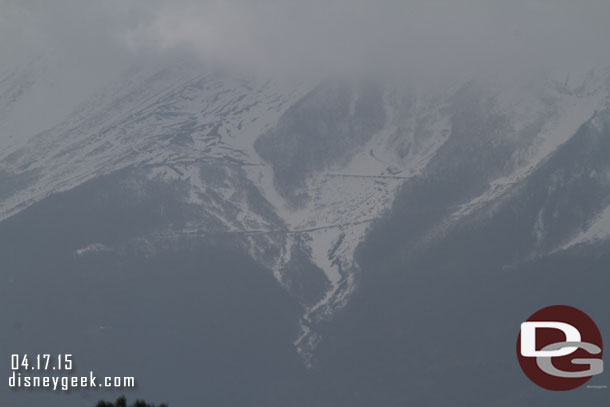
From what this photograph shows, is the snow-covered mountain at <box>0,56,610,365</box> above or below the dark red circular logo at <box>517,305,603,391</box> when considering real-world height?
above

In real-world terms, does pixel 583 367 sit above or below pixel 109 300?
below

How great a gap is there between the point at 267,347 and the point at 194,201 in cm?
2307

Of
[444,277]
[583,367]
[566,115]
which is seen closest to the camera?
[583,367]

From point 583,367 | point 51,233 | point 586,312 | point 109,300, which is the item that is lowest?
point 583,367

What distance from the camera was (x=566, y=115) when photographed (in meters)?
180

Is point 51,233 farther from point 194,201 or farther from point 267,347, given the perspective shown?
point 267,347

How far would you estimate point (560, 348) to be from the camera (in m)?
124

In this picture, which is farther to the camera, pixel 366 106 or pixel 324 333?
pixel 366 106

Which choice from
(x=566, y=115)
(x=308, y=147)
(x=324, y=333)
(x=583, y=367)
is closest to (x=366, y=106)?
(x=308, y=147)

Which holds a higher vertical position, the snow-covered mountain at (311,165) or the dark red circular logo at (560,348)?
the snow-covered mountain at (311,165)

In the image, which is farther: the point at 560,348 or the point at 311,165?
the point at 311,165

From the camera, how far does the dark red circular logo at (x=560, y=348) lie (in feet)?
420

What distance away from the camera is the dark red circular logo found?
128 metres

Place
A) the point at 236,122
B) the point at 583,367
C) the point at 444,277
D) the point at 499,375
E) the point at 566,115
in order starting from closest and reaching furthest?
the point at 583,367 → the point at 499,375 → the point at 444,277 → the point at 566,115 → the point at 236,122
